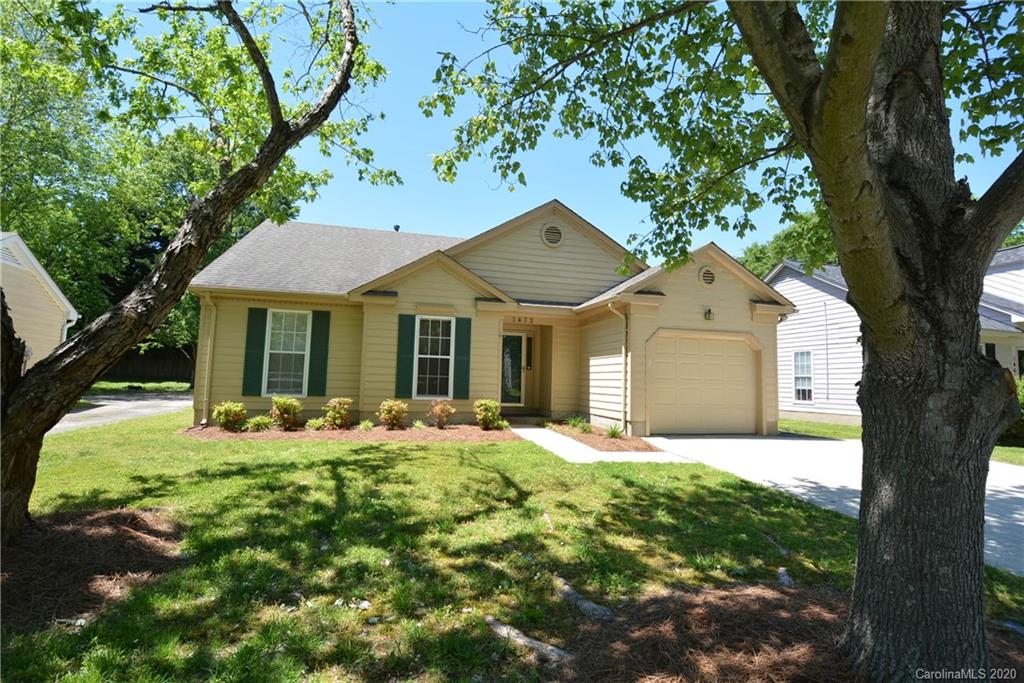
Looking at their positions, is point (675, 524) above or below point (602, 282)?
below

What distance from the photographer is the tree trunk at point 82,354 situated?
366 cm

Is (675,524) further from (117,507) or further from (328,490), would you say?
(117,507)

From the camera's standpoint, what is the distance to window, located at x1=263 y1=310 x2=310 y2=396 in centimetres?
1166

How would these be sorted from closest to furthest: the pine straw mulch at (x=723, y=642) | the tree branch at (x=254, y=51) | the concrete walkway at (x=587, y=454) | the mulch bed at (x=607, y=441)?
the pine straw mulch at (x=723, y=642), the tree branch at (x=254, y=51), the concrete walkway at (x=587, y=454), the mulch bed at (x=607, y=441)

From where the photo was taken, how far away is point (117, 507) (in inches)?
197

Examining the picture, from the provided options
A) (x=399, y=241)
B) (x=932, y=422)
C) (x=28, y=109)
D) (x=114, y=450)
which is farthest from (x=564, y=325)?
(x=28, y=109)

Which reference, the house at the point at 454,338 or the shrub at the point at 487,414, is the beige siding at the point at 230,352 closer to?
the house at the point at 454,338

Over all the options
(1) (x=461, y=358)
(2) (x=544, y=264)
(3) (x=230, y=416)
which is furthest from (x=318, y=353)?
(2) (x=544, y=264)

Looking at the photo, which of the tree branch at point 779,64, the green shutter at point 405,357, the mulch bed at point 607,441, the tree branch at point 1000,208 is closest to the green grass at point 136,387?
the green shutter at point 405,357

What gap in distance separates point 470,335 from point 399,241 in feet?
18.3

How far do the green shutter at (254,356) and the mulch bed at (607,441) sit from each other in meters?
7.11

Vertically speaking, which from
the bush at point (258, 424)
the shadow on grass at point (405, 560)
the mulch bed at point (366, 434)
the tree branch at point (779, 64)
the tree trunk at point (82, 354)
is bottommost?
the shadow on grass at point (405, 560)

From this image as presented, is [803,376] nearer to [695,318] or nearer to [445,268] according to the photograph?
[695,318]

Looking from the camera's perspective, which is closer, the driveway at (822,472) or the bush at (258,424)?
the driveway at (822,472)
